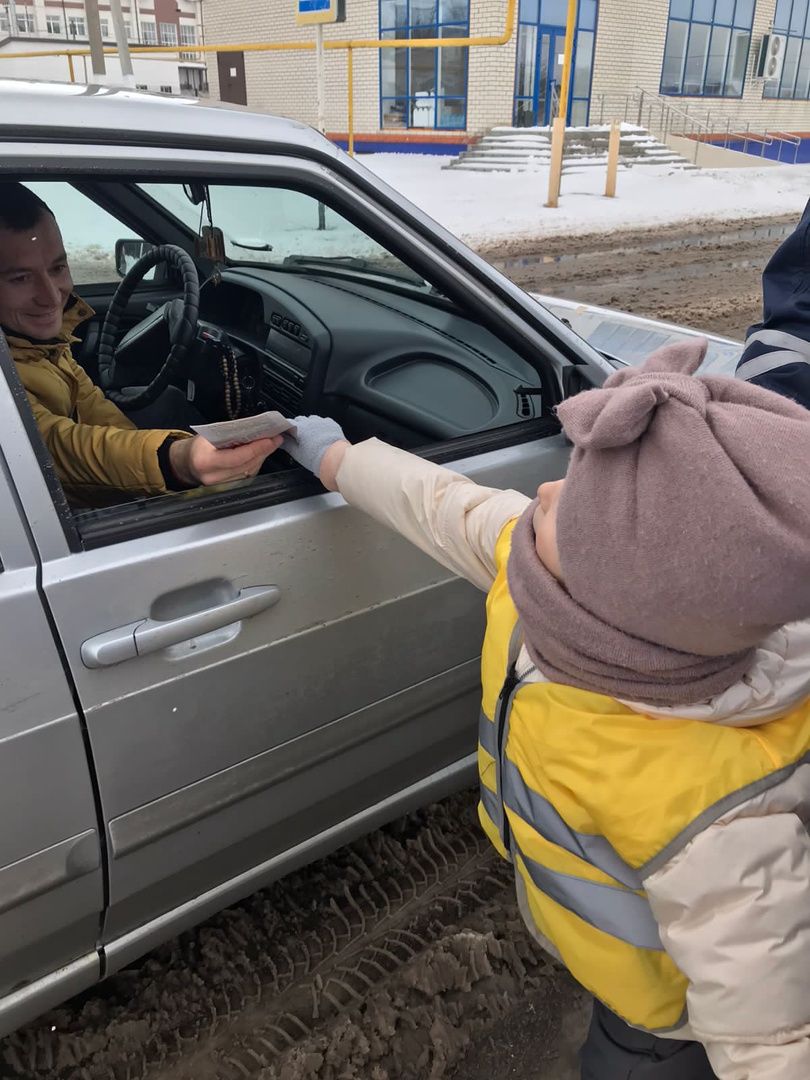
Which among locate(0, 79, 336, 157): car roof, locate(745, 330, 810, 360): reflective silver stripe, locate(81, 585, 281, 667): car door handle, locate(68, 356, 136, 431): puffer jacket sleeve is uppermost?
locate(0, 79, 336, 157): car roof

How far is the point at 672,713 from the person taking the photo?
3.78 ft

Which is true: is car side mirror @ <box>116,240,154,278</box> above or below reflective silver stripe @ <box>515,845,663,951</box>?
above

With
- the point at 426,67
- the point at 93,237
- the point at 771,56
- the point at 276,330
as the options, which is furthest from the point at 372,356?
the point at 771,56

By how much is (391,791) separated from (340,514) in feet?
2.34

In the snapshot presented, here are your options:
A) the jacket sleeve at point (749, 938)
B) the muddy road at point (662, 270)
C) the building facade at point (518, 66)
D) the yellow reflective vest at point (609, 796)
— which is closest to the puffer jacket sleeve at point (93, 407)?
the yellow reflective vest at point (609, 796)

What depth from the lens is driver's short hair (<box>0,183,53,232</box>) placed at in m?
1.93

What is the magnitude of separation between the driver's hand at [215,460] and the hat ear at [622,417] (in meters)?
0.79

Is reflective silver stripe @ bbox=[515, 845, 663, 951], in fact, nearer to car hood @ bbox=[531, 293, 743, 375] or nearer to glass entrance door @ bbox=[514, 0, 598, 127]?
car hood @ bbox=[531, 293, 743, 375]

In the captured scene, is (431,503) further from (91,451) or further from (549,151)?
(549,151)

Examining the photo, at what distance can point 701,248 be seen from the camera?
37.9ft

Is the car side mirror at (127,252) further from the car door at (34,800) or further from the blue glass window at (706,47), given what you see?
the blue glass window at (706,47)

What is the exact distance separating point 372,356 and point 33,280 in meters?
0.87

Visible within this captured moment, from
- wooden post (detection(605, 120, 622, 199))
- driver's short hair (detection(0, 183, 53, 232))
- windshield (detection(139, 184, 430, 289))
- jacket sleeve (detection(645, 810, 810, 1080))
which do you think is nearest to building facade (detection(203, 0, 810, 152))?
wooden post (detection(605, 120, 622, 199))

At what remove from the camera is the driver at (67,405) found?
170 centimetres
